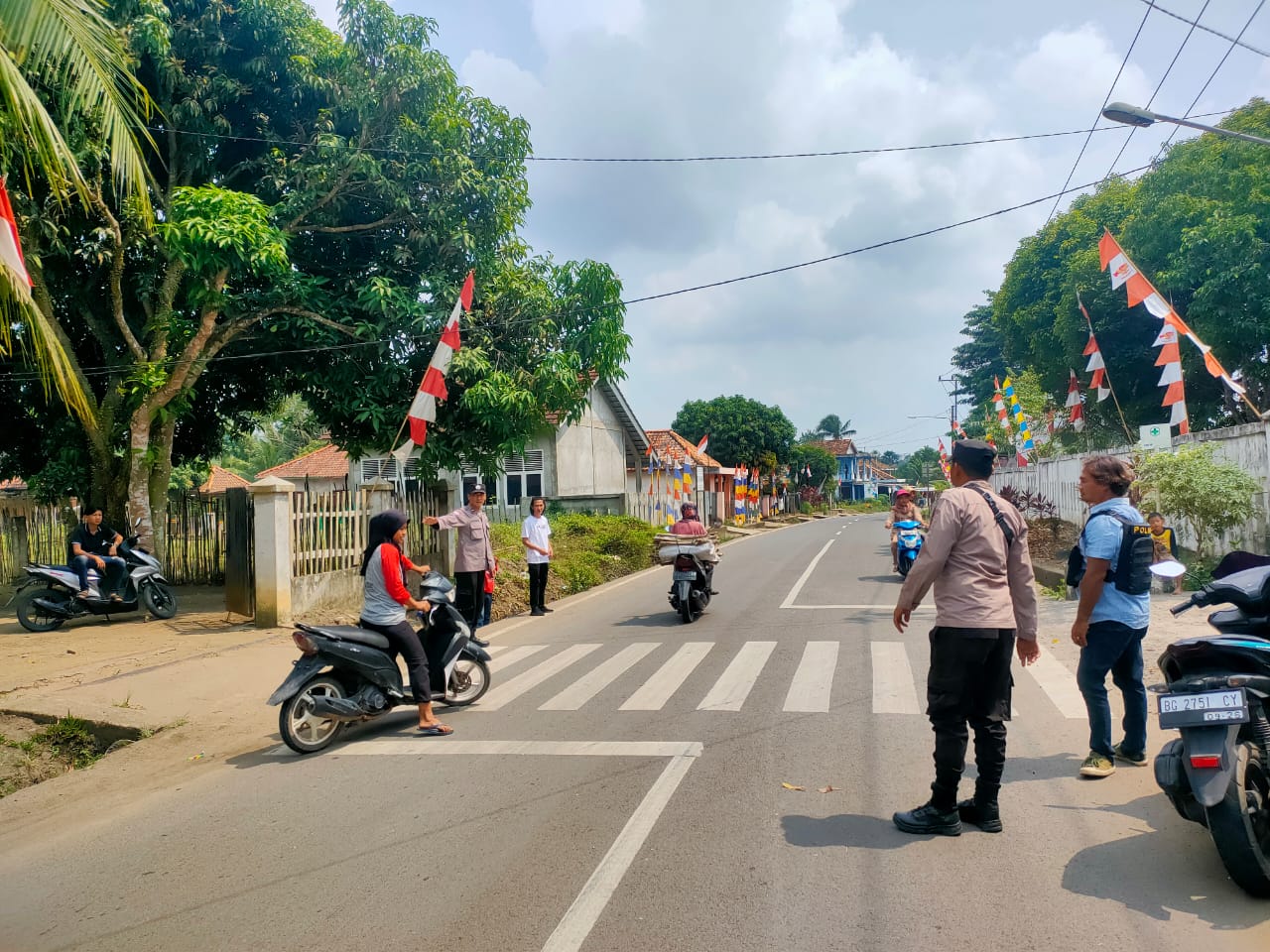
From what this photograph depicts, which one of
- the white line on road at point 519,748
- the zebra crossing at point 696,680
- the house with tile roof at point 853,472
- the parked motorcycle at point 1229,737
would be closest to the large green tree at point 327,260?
the zebra crossing at point 696,680

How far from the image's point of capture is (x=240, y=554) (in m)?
12.2

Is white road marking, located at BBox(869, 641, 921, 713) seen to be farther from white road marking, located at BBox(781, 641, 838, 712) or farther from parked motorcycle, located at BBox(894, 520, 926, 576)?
parked motorcycle, located at BBox(894, 520, 926, 576)

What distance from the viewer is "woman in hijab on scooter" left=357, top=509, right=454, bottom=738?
655 centimetres

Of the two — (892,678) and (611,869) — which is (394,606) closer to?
(611,869)

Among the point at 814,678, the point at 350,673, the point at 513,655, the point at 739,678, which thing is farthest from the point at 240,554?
the point at 814,678

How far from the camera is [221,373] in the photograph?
1659 centimetres

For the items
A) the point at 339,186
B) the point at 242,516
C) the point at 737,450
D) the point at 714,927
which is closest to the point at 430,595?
the point at 714,927

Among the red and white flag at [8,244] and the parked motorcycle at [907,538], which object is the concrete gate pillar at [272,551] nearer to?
the red and white flag at [8,244]

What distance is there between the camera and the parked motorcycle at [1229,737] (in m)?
3.54

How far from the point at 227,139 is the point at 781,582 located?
11.9 m

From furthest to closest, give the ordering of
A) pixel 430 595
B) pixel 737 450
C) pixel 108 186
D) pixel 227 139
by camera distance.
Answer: pixel 737 450 → pixel 227 139 → pixel 108 186 → pixel 430 595

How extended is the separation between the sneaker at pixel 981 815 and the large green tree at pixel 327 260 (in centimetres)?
1049

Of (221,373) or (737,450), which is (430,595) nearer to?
(221,373)

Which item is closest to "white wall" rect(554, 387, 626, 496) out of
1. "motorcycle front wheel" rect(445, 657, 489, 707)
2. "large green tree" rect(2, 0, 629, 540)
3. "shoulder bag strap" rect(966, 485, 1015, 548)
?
"large green tree" rect(2, 0, 629, 540)
